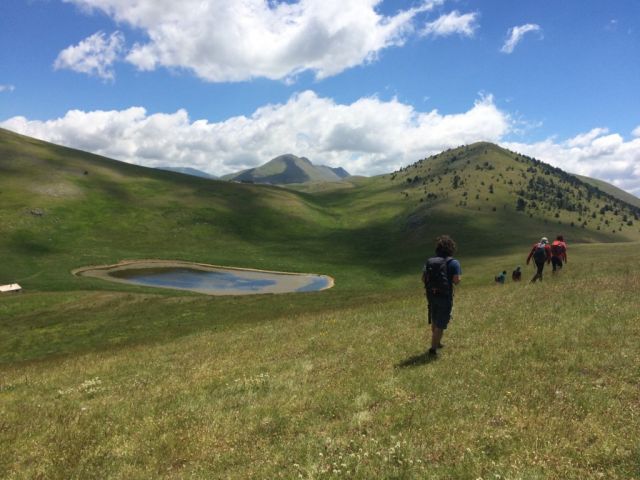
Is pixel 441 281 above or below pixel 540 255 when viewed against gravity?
below

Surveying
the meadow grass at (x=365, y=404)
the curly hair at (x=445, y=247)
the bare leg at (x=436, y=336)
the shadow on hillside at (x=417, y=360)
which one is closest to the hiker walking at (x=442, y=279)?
the curly hair at (x=445, y=247)

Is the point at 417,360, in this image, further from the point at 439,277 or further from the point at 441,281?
the point at 439,277

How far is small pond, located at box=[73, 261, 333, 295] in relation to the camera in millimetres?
66938

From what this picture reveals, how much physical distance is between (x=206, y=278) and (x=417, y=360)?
64540 millimetres

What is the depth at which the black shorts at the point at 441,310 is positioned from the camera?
15297 mm

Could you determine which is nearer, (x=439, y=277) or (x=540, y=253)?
(x=439, y=277)

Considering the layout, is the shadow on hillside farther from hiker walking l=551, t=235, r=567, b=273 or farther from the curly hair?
hiker walking l=551, t=235, r=567, b=273

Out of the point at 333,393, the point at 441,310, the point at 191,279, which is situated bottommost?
the point at 191,279

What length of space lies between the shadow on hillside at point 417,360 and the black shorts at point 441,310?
121cm

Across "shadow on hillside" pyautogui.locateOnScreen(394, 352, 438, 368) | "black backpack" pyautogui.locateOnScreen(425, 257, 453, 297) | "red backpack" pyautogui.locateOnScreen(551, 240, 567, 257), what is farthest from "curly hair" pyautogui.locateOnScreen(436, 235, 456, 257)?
"red backpack" pyautogui.locateOnScreen(551, 240, 567, 257)

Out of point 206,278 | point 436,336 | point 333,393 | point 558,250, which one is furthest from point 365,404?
point 206,278

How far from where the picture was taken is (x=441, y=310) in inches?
605

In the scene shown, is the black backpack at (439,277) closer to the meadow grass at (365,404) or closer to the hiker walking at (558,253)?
the meadow grass at (365,404)

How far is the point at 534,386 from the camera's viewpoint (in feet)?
38.4
